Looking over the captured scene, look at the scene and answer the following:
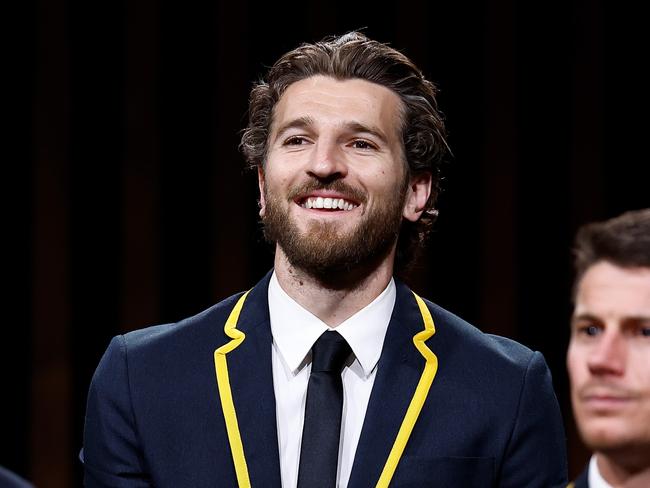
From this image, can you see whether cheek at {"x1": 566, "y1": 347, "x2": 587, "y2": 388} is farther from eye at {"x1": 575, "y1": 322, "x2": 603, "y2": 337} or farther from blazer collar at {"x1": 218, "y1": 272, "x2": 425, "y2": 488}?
blazer collar at {"x1": 218, "y1": 272, "x2": 425, "y2": 488}

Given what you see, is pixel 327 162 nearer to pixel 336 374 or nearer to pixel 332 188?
pixel 332 188

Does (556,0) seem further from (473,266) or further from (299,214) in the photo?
(299,214)

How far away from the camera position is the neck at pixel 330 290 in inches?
76.7

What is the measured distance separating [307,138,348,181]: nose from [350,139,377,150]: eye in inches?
1.7

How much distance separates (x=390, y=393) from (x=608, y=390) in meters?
0.67

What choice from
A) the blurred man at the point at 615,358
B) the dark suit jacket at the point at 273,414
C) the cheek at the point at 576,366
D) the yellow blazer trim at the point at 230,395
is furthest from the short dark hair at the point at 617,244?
the yellow blazer trim at the point at 230,395

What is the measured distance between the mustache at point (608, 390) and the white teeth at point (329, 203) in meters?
0.77

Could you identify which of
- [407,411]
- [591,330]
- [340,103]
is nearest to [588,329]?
[591,330]

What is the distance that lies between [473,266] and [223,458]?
1.73m

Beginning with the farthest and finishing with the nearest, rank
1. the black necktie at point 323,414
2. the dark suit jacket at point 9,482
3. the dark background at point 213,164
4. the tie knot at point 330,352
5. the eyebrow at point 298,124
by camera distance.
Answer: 1. the dark background at point 213,164
2. the eyebrow at point 298,124
3. the tie knot at point 330,352
4. the black necktie at point 323,414
5. the dark suit jacket at point 9,482

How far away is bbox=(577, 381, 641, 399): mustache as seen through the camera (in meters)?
1.22

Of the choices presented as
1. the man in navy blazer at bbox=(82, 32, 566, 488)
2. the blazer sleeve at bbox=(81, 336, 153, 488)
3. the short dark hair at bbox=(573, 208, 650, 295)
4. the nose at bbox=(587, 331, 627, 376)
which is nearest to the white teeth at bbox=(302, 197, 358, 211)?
the man in navy blazer at bbox=(82, 32, 566, 488)

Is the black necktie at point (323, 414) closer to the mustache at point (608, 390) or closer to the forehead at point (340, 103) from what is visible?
the forehead at point (340, 103)

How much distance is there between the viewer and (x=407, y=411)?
1848 mm
